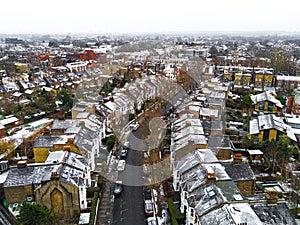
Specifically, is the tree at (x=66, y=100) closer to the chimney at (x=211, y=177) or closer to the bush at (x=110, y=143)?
the bush at (x=110, y=143)

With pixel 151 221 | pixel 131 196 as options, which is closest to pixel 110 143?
pixel 131 196

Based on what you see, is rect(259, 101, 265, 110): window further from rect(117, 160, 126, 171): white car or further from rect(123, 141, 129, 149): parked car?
rect(117, 160, 126, 171): white car

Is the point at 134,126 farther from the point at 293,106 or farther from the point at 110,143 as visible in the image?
the point at 293,106

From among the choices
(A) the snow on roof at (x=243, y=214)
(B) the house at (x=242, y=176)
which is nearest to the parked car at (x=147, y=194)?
(B) the house at (x=242, y=176)

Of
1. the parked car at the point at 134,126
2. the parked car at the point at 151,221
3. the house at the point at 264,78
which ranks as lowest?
the parked car at the point at 151,221

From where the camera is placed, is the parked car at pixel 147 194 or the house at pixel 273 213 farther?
the parked car at pixel 147 194

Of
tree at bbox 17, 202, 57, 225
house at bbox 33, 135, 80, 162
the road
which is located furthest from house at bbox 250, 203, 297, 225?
house at bbox 33, 135, 80, 162

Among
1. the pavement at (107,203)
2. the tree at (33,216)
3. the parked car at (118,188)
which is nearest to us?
the tree at (33,216)

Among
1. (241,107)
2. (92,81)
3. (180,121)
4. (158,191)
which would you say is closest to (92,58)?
(92,81)

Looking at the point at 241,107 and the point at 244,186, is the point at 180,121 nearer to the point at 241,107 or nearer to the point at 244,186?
the point at 244,186
